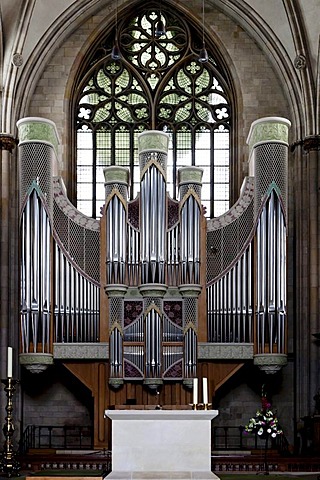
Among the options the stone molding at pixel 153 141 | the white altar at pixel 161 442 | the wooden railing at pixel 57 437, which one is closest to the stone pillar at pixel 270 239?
the stone molding at pixel 153 141

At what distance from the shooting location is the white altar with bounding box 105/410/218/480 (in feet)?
50.0

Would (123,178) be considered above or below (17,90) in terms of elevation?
below

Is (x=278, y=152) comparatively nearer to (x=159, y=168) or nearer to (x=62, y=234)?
(x=159, y=168)

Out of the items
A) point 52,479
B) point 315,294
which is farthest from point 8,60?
point 52,479

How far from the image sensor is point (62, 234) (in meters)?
24.1

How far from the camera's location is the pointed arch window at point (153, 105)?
90.8 ft

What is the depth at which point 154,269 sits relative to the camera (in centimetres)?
2345

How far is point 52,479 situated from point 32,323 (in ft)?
28.5

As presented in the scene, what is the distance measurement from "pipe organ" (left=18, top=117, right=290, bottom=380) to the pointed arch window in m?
3.36

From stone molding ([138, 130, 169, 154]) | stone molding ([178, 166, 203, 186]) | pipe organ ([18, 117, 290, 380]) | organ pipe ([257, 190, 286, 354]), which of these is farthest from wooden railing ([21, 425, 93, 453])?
stone molding ([138, 130, 169, 154])

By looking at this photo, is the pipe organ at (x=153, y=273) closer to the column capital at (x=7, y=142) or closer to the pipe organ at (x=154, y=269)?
the pipe organ at (x=154, y=269)

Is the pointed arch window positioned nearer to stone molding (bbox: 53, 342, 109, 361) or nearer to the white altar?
stone molding (bbox: 53, 342, 109, 361)

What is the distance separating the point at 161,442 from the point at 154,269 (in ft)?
27.7

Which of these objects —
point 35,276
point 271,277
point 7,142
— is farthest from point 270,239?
point 7,142
